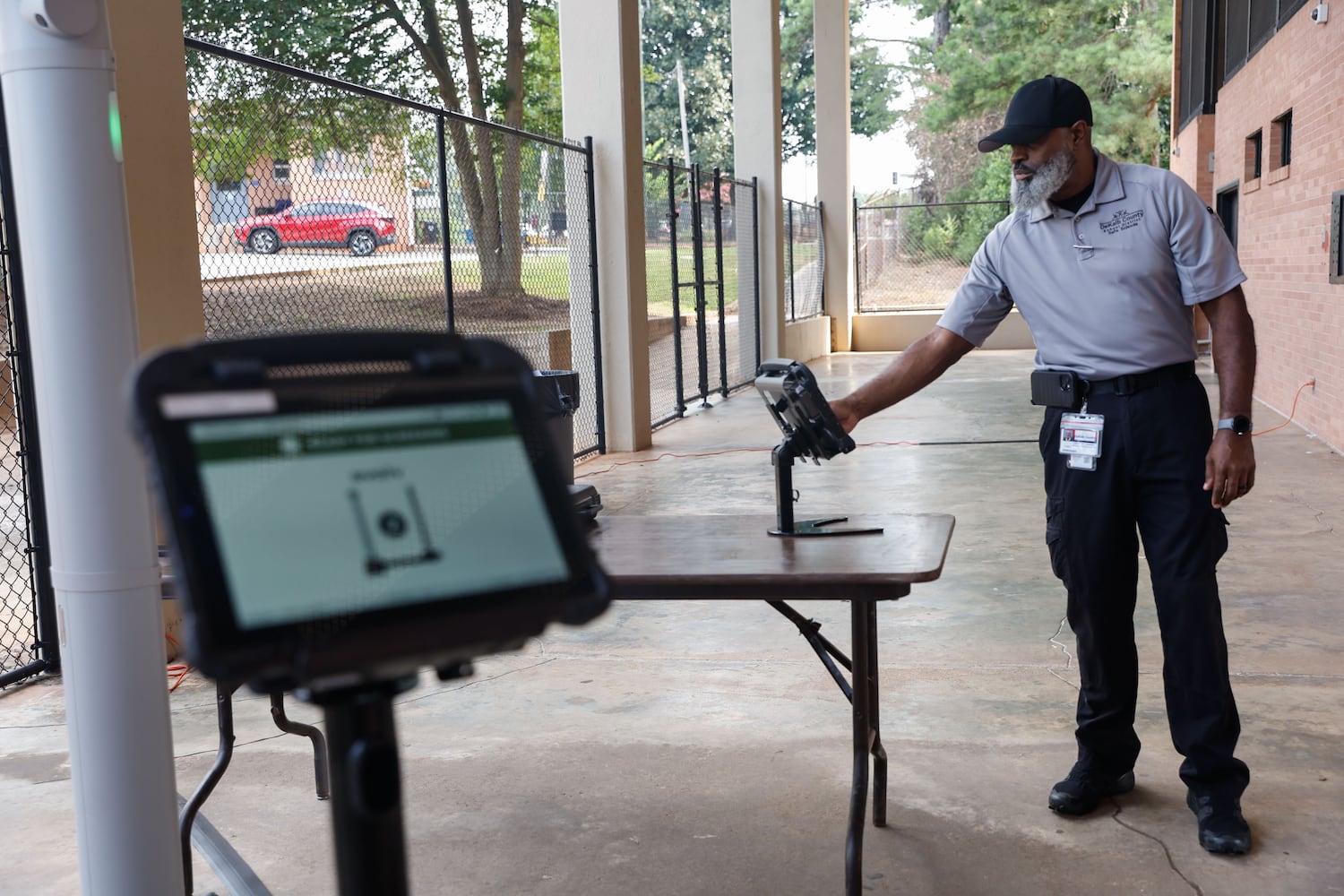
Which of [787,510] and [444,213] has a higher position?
[444,213]

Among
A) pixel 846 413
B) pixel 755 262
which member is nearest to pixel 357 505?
pixel 846 413

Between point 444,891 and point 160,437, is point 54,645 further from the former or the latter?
point 160,437

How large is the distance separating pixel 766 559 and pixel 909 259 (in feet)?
89.6

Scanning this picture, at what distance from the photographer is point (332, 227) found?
55.2 ft

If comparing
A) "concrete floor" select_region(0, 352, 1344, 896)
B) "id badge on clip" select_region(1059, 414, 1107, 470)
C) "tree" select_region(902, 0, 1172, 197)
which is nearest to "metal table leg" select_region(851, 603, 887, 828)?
"concrete floor" select_region(0, 352, 1344, 896)

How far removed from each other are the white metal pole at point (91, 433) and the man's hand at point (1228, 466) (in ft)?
7.89

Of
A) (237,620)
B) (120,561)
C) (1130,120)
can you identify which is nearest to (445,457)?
(237,620)

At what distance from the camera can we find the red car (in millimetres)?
15844

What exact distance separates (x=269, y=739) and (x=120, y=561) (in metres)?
2.30

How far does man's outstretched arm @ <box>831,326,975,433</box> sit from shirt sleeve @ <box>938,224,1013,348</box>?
0.03 meters

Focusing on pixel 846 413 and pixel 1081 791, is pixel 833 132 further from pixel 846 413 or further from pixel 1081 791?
pixel 1081 791

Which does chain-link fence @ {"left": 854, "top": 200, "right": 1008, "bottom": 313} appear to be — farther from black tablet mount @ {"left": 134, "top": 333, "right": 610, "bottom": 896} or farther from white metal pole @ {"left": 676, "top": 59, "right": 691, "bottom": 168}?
black tablet mount @ {"left": 134, "top": 333, "right": 610, "bottom": 896}

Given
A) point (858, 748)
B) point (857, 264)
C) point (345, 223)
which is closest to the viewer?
point (858, 748)

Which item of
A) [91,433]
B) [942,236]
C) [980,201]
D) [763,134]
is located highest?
[763,134]
